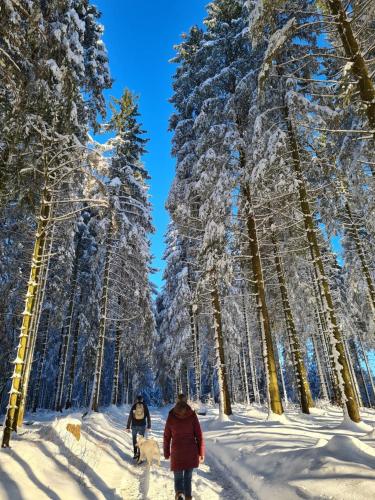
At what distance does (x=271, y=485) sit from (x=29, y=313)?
5728mm

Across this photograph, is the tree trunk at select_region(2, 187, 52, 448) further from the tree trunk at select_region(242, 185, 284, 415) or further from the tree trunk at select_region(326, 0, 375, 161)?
the tree trunk at select_region(242, 185, 284, 415)

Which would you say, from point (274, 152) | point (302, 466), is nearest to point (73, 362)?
point (274, 152)

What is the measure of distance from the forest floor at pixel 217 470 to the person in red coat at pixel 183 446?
36.4 inches

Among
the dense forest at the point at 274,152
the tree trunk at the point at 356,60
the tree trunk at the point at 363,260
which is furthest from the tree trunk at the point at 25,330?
the tree trunk at the point at 363,260

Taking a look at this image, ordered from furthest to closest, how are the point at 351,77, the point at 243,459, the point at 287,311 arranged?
1. the point at 287,311
2. the point at 351,77
3. the point at 243,459

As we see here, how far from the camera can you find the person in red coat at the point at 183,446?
461 cm

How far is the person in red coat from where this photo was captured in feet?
15.1

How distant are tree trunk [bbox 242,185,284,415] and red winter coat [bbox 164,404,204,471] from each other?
281 inches

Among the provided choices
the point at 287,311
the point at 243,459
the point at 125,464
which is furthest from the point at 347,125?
the point at 125,464

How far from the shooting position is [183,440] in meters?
4.74

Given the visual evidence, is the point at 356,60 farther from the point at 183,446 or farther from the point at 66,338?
the point at 66,338

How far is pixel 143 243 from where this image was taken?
19.4 m

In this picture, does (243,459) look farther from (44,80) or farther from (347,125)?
(347,125)

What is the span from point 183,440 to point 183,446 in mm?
75
